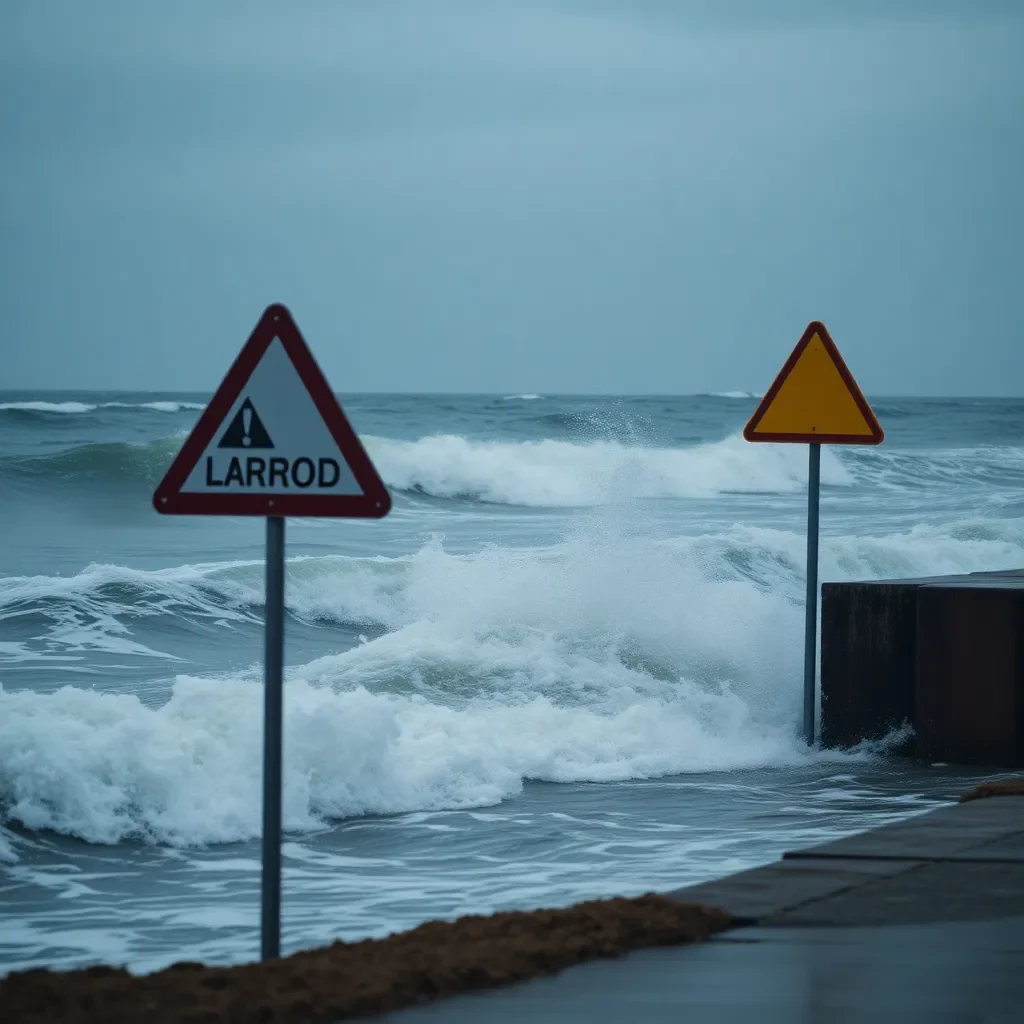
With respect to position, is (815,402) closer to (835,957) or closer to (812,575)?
(812,575)

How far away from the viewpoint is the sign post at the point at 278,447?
155 inches

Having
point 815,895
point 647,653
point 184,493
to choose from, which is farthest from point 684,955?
point 647,653

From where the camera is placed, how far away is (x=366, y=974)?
3863 mm

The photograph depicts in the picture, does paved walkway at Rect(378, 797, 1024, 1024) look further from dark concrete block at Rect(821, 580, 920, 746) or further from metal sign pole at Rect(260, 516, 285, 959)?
dark concrete block at Rect(821, 580, 920, 746)

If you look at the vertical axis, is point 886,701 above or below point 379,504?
Answer: below

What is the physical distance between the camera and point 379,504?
3.95m

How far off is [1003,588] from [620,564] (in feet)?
17.0

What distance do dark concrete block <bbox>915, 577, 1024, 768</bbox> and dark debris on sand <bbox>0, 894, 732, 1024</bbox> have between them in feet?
14.4

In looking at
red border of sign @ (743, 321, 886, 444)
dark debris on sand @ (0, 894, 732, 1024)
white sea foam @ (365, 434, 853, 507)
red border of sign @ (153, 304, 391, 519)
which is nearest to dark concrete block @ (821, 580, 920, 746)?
red border of sign @ (743, 321, 886, 444)

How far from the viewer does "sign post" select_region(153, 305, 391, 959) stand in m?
3.95

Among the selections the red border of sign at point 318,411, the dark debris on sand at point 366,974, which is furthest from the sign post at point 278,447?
the dark debris on sand at point 366,974

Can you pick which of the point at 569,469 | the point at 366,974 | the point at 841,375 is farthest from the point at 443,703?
the point at 569,469

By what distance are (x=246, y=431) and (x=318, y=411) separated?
185 millimetres

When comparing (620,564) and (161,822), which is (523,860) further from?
(620,564)
